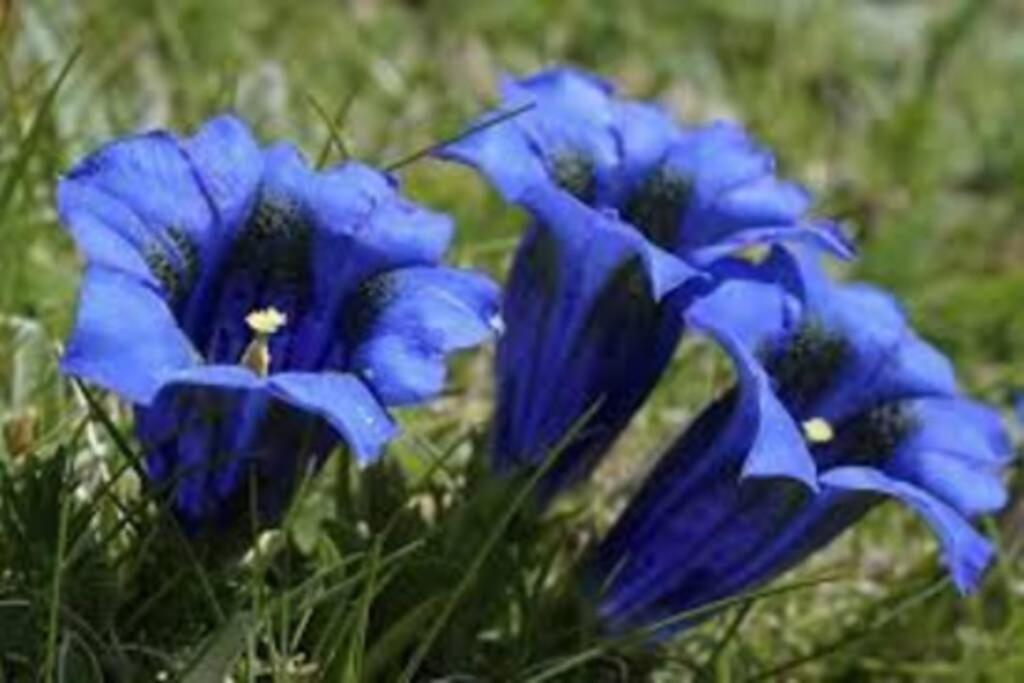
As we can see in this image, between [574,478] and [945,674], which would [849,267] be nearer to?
[945,674]

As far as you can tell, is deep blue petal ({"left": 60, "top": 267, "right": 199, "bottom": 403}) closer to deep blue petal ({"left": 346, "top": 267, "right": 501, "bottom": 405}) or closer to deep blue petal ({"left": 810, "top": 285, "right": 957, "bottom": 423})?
deep blue petal ({"left": 346, "top": 267, "right": 501, "bottom": 405})

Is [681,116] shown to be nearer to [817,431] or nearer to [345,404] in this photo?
[817,431]

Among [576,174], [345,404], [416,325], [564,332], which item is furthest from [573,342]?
[345,404]

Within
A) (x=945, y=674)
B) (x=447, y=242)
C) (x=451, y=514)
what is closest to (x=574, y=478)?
(x=451, y=514)

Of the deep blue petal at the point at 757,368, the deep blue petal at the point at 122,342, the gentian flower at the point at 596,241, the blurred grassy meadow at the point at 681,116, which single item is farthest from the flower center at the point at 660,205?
the deep blue petal at the point at 122,342

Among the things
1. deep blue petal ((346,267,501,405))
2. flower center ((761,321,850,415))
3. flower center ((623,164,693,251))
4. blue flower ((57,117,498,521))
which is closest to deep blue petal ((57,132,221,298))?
blue flower ((57,117,498,521))
